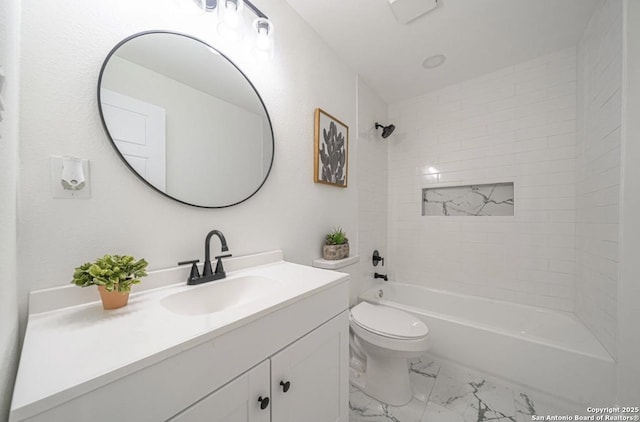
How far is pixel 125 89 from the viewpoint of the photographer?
80 cm

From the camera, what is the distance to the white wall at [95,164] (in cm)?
64

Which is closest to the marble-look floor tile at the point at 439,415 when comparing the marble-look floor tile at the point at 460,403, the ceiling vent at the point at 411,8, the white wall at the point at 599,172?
the marble-look floor tile at the point at 460,403

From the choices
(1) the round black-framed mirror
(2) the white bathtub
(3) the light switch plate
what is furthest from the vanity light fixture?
(2) the white bathtub

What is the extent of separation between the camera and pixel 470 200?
2.18 metres

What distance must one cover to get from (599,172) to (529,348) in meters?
1.18

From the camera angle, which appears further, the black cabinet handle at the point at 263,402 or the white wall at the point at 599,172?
the white wall at the point at 599,172

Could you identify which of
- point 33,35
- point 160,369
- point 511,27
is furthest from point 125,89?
point 511,27

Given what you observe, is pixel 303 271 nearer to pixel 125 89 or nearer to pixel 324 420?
pixel 324 420

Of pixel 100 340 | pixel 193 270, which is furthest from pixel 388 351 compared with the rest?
pixel 100 340

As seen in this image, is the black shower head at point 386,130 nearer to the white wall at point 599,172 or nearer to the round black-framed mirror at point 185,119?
the white wall at point 599,172

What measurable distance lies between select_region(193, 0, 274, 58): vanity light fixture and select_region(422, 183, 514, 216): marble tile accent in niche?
200 cm

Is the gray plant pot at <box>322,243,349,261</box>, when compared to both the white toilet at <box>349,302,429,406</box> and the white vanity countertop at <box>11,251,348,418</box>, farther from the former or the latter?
the white vanity countertop at <box>11,251,348,418</box>

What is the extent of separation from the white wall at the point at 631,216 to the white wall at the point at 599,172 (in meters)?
0.06

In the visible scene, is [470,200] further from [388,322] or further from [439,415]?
[439,415]
